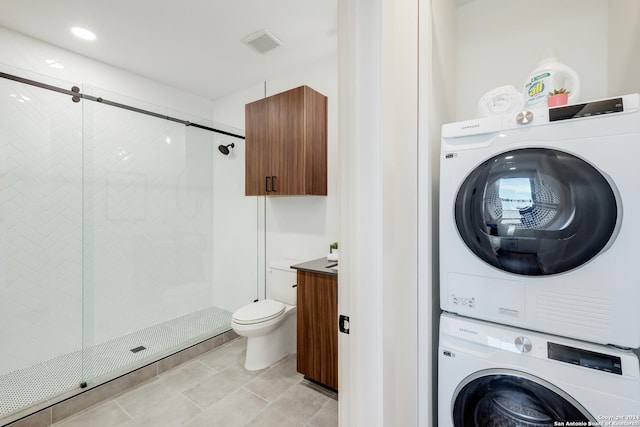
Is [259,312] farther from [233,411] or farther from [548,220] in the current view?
[548,220]

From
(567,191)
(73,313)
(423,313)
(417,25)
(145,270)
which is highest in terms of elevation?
(417,25)

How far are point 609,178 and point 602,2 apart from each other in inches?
44.2

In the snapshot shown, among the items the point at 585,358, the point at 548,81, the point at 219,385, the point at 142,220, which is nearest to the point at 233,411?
the point at 219,385

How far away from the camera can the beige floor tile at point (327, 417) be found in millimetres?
1609

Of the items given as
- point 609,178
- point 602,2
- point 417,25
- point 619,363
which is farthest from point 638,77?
point 619,363

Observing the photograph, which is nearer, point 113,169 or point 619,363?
point 619,363

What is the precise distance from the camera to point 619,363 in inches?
32.0

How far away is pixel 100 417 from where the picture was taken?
169cm

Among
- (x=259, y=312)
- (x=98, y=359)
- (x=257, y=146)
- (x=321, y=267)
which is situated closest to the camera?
(x=321, y=267)

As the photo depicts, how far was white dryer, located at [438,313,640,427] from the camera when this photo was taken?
815 mm

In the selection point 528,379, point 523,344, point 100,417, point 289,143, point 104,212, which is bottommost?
point 100,417

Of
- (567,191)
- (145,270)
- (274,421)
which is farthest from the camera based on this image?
(145,270)

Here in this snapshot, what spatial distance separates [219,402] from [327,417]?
73 centimetres

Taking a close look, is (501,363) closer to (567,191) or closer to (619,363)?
(619,363)
